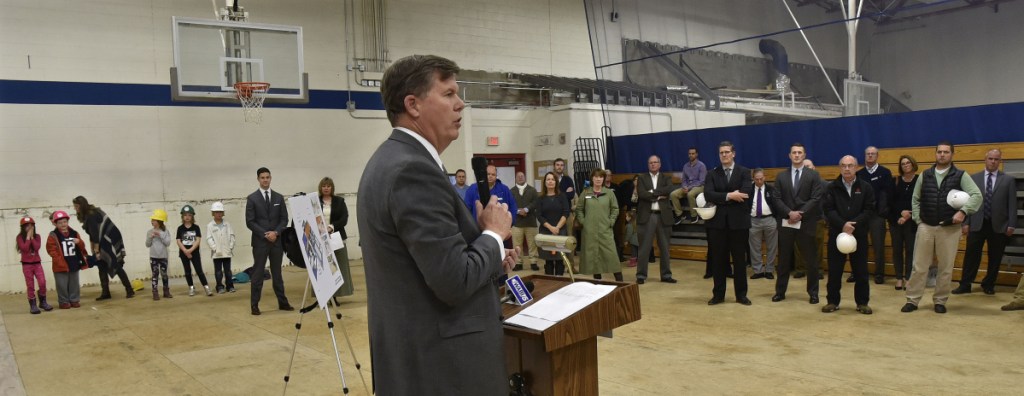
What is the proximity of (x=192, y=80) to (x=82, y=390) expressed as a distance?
5.73 metres

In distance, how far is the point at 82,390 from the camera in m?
5.39

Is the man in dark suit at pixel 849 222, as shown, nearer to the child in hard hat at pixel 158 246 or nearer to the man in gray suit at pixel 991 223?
the man in gray suit at pixel 991 223

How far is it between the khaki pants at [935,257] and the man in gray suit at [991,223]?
80 cm

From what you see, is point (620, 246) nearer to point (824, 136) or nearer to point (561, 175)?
point (561, 175)

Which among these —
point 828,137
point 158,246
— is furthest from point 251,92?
point 828,137

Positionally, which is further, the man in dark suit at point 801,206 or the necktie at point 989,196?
the necktie at point 989,196

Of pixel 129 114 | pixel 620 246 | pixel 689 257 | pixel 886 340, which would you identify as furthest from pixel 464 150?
pixel 886 340

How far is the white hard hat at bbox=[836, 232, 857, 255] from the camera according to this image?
695cm

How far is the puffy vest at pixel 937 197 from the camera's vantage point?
705cm

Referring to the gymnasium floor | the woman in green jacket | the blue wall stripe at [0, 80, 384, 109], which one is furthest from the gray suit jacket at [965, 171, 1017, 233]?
the blue wall stripe at [0, 80, 384, 109]

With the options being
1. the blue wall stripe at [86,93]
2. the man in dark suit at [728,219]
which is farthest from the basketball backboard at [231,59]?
the man in dark suit at [728,219]

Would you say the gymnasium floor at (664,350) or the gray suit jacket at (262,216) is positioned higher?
the gray suit jacket at (262,216)

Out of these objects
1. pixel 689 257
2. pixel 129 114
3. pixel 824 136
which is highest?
pixel 129 114

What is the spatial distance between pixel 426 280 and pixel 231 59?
9400 mm
